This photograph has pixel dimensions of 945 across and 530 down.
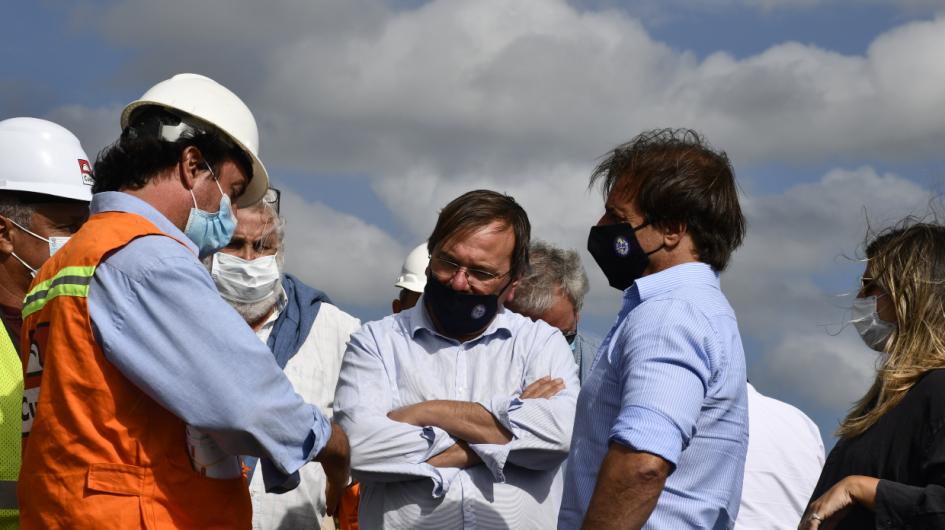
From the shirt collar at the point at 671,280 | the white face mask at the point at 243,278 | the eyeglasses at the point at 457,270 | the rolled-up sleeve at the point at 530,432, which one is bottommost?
the rolled-up sleeve at the point at 530,432

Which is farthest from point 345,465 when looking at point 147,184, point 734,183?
point 734,183

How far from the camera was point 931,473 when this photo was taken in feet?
11.6

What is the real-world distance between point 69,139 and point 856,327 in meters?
3.71

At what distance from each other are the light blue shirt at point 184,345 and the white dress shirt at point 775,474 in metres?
2.47

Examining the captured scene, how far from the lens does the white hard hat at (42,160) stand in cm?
469

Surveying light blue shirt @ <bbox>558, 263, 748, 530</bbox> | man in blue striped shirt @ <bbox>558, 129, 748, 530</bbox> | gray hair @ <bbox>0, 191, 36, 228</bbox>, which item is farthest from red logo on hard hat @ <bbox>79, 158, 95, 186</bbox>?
light blue shirt @ <bbox>558, 263, 748, 530</bbox>

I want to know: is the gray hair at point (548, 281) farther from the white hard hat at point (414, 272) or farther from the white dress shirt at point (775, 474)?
the white dress shirt at point (775, 474)

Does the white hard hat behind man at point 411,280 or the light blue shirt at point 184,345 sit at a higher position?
the white hard hat behind man at point 411,280

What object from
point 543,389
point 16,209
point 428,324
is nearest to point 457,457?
point 543,389

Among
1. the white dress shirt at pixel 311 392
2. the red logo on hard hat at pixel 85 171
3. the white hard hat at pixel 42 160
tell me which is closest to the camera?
the white hard hat at pixel 42 160

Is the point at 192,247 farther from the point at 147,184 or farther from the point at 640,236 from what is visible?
the point at 640,236

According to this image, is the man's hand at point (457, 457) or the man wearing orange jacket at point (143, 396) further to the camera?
the man's hand at point (457, 457)

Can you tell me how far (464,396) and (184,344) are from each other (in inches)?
75.9

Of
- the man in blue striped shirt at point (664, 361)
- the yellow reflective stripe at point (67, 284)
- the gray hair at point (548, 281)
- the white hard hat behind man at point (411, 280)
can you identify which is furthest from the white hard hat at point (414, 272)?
the yellow reflective stripe at point (67, 284)
